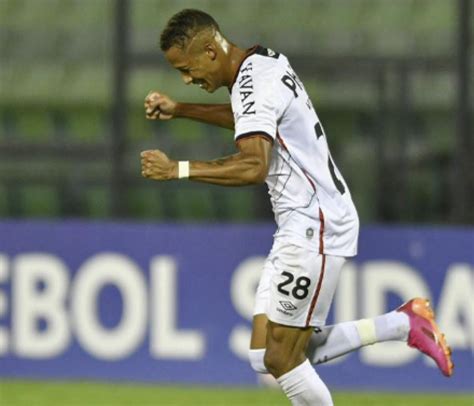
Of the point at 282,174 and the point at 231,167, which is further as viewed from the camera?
the point at 282,174

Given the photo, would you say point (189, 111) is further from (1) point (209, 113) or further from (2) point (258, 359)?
(2) point (258, 359)

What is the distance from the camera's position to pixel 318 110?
10.9 m

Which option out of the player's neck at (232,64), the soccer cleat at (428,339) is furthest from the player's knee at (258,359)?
the player's neck at (232,64)

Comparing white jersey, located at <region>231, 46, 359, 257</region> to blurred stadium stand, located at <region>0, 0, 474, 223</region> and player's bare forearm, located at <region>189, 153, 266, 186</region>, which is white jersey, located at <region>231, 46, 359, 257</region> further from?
blurred stadium stand, located at <region>0, 0, 474, 223</region>

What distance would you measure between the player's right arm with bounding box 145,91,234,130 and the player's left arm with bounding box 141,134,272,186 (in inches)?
36.2

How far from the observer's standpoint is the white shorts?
20.5ft

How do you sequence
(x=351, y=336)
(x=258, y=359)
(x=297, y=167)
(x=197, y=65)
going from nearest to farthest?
(x=197, y=65), (x=297, y=167), (x=258, y=359), (x=351, y=336)

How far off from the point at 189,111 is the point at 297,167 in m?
0.85

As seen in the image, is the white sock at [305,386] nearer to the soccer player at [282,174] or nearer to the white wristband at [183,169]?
the soccer player at [282,174]

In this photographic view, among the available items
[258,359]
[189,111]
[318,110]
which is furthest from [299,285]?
[318,110]

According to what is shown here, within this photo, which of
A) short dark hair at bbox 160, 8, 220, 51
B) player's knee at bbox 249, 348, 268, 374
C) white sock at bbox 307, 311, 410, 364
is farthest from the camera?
white sock at bbox 307, 311, 410, 364

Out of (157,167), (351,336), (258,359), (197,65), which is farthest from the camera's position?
(351,336)

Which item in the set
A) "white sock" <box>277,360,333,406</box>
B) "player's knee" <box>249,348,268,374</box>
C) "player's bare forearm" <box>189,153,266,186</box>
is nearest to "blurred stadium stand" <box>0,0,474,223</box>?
"player's knee" <box>249,348,268,374</box>

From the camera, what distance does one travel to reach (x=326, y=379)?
9.66 meters
